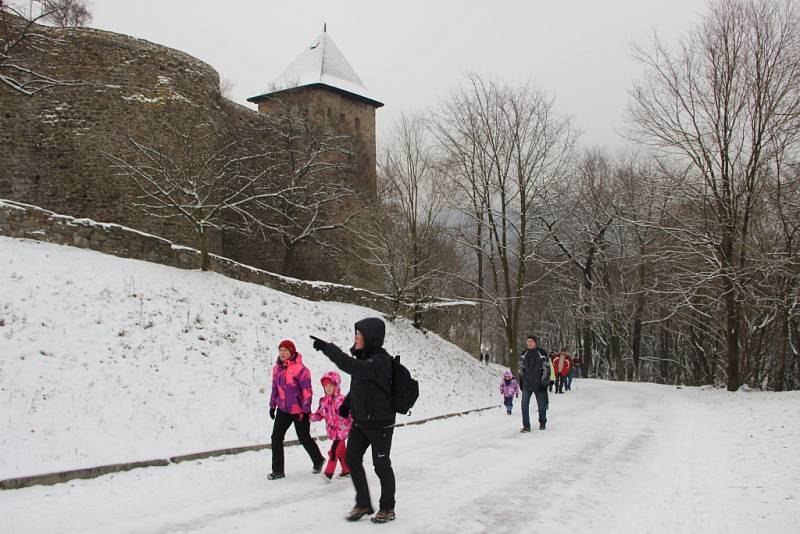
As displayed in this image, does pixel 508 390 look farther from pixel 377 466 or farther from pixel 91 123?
pixel 91 123

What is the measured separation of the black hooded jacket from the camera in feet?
18.4

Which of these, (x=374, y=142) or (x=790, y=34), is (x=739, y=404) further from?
(x=374, y=142)

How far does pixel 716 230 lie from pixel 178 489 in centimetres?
1959

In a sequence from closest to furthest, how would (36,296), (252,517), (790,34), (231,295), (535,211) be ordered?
(252,517) → (36,296) → (231,295) → (790,34) → (535,211)

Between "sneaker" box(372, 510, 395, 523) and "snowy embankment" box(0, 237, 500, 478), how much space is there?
13.4 feet

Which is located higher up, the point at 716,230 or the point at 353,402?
the point at 716,230

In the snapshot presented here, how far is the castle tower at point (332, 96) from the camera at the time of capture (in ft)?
120

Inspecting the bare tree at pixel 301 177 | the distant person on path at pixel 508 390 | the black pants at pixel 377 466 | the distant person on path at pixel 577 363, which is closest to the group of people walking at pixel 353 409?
the black pants at pixel 377 466

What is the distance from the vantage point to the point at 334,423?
310 inches

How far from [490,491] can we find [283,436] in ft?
8.35

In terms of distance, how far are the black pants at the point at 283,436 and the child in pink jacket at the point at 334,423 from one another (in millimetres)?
192

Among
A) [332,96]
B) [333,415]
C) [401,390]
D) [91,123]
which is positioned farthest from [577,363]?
[401,390]

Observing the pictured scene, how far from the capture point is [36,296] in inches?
442

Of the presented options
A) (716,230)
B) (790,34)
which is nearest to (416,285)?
(716,230)
